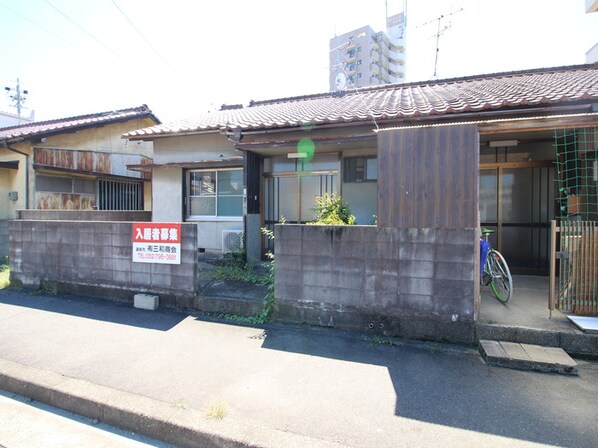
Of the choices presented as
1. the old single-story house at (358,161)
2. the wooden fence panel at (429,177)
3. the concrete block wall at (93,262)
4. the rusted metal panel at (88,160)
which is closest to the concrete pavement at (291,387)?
the concrete block wall at (93,262)

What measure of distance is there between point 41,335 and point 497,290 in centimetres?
696

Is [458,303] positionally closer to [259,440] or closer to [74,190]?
[259,440]

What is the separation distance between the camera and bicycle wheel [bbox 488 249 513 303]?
4.70 m

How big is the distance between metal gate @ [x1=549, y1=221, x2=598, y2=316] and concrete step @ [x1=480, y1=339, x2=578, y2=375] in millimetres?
830

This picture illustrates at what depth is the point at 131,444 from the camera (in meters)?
2.55

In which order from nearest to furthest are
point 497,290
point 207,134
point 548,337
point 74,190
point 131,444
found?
point 131,444 < point 548,337 < point 497,290 < point 207,134 < point 74,190

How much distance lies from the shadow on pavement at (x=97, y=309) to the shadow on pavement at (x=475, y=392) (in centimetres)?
202

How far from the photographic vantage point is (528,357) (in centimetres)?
341

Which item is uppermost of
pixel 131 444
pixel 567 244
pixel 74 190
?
pixel 74 190

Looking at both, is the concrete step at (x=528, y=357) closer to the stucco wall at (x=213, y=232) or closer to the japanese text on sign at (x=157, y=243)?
the japanese text on sign at (x=157, y=243)

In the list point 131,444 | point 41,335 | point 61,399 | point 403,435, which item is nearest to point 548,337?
point 403,435

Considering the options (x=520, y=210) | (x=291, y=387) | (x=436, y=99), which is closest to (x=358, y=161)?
(x=436, y=99)

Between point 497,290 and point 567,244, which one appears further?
point 497,290

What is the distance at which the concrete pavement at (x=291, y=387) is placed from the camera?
2.46m
